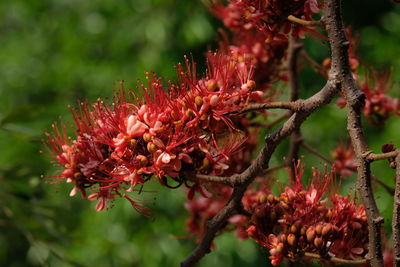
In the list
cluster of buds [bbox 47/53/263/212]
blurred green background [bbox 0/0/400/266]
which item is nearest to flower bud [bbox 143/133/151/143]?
cluster of buds [bbox 47/53/263/212]

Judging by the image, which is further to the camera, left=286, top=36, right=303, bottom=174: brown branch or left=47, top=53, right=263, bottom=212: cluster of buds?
left=286, top=36, right=303, bottom=174: brown branch

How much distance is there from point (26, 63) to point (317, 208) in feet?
12.7

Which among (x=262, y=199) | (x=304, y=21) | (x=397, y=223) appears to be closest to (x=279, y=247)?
(x=262, y=199)

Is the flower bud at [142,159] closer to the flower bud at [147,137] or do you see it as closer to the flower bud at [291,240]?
the flower bud at [147,137]

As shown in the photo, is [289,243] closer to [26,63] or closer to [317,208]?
[317,208]

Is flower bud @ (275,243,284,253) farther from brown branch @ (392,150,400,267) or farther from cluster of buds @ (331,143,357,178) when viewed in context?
cluster of buds @ (331,143,357,178)

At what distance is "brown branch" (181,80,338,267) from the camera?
1081mm

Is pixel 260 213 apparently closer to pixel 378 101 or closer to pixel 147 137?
pixel 147 137

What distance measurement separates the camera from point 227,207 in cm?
122

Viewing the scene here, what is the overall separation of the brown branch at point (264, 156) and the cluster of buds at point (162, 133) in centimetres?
8

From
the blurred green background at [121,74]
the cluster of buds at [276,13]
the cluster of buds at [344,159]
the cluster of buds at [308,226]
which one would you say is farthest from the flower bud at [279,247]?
the blurred green background at [121,74]

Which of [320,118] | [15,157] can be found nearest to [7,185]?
[15,157]

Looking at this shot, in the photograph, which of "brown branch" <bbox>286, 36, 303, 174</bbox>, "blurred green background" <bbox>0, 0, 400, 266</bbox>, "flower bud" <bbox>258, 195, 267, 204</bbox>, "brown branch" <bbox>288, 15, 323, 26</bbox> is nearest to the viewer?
"brown branch" <bbox>288, 15, 323, 26</bbox>

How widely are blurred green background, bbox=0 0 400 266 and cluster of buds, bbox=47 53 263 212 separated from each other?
1604 mm
